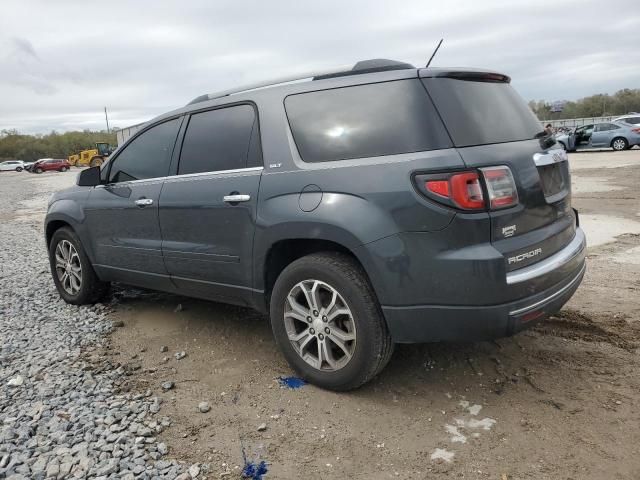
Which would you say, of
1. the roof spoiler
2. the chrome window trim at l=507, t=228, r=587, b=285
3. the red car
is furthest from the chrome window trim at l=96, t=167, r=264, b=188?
the red car

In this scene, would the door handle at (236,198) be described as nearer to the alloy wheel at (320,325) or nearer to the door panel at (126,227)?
the alloy wheel at (320,325)

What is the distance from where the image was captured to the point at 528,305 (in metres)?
2.77

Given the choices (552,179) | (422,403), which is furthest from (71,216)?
(552,179)

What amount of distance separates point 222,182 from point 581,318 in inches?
117

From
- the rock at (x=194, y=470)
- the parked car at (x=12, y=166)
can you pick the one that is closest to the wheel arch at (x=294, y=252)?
the rock at (x=194, y=470)

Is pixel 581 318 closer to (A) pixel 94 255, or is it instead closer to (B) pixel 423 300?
(B) pixel 423 300

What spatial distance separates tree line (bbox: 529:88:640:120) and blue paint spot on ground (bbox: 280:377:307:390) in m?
72.3

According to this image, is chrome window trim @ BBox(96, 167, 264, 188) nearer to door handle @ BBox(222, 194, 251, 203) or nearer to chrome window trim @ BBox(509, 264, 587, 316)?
door handle @ BBox(222, 194, 251, 203)

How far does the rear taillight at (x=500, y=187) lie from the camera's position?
8.82ft

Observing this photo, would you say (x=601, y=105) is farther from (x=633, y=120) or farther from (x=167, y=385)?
(x=167, y=385)

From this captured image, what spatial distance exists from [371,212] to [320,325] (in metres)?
0.78

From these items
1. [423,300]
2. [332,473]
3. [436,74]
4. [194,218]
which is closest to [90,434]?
[332,473]

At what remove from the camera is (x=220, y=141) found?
12.4 ft

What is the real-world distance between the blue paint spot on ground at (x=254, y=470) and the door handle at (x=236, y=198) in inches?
63.2
